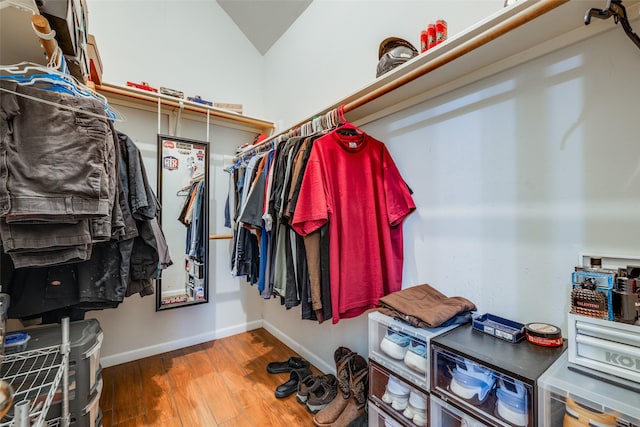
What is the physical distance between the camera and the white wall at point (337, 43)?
133 cm

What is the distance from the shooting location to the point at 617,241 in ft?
2.73

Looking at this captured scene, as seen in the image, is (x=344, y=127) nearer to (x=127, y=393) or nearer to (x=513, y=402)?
(x=513, y=402)

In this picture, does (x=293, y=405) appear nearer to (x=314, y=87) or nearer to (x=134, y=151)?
(x=134, y=151)

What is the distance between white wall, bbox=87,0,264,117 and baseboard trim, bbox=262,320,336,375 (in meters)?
2.16

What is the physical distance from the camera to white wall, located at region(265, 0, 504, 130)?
1333mm

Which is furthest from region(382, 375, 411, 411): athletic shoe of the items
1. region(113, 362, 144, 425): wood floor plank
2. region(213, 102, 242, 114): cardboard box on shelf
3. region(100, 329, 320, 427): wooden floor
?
region(213, 102, 242, 114): cardboard box on shelf

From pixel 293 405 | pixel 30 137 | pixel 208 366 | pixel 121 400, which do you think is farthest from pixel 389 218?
pixel 121 400

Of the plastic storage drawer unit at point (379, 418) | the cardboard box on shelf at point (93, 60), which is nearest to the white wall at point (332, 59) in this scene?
A: the plastic storage drawer unit at point (379, 418)

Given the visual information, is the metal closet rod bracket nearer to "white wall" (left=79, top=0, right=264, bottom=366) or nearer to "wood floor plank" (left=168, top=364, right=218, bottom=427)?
"wood floor plank" (left=168, top=364, right=218, bottom=427)

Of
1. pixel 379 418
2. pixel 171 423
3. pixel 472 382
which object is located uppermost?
pixel 472 382

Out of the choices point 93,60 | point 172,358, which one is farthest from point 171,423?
point 93,60

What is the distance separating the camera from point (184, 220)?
7.41 feet

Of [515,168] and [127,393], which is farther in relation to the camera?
[127,393]

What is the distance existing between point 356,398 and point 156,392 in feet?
4.34
